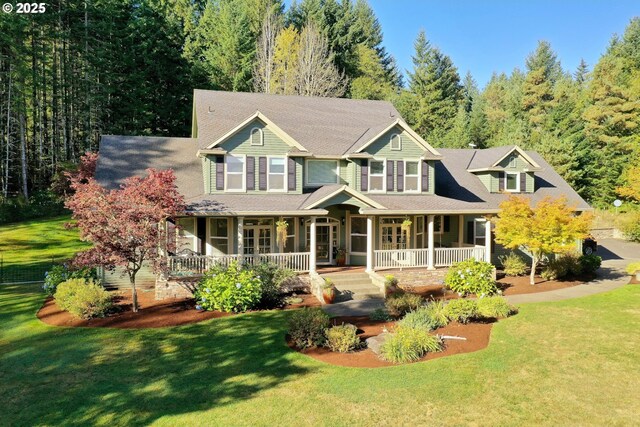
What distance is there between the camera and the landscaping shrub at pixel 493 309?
45.3 feet

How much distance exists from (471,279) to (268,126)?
1141 cm

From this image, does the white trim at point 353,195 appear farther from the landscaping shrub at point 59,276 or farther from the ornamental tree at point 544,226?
the landscaping shrub at point 59,276

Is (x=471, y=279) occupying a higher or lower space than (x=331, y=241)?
lower

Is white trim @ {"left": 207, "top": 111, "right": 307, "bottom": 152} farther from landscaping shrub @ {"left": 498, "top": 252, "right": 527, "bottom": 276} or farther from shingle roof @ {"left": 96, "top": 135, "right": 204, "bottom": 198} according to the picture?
landscaping shrub @ {"left": 498, "top": 252, "right": 527, "bottom": 276}

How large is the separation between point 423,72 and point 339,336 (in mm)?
53798

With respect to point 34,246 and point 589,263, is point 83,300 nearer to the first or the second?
point 34,246

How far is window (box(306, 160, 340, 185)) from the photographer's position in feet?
71.0

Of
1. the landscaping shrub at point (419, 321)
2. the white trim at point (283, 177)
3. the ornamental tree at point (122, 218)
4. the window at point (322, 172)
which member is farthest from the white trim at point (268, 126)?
the landscaping shrub at point (419, 321)

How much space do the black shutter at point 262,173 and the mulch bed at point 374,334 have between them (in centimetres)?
824

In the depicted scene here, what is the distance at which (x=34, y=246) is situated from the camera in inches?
1008

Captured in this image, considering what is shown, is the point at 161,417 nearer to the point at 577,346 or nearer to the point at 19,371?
the point at 19,371

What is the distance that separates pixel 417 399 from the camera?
8.62 m

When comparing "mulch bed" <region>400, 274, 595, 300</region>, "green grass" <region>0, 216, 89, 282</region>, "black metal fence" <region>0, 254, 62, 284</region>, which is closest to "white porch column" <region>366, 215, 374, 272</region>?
"mulch bed" <region>400, 274, 595, 300</region>

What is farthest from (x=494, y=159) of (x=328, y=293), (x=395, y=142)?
(x=328, y=293)
